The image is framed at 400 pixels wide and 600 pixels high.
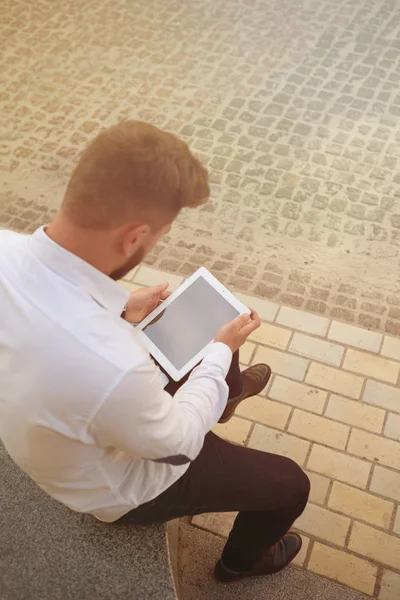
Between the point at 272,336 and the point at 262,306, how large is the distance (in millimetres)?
223

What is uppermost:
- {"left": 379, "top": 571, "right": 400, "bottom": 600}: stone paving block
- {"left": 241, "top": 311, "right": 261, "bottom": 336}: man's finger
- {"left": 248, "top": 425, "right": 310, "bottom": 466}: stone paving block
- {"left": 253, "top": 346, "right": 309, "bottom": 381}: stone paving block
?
{"left": 241, "top": 311, "right": 261, "bottom": 336}: man's finger

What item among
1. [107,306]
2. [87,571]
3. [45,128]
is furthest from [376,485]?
[45,128]

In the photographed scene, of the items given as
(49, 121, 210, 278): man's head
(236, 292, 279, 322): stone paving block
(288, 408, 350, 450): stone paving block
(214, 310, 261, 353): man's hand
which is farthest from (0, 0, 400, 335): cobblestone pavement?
(49, 121, 210, 278): man's head

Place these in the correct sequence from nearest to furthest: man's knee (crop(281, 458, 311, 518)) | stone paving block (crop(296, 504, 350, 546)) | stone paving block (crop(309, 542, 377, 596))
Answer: man's knee (crop(281, 458, 311, 518)) < stone paving block (crop(309, 542, 377, 596)) < stone paving block (crop(296, 504, 350, 546))

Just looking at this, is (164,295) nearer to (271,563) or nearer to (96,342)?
(96,342)

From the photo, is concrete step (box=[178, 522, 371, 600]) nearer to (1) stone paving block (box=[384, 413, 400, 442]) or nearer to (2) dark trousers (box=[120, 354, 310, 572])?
(2) dark trousers (box=[120, 354, 310, 572])

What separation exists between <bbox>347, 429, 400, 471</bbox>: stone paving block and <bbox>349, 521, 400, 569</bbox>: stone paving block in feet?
1.11

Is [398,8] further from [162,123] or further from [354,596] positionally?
[354,596]

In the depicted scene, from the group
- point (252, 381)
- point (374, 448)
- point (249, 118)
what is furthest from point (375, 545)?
point (249, 118)

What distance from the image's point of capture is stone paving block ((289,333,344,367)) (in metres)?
3.14

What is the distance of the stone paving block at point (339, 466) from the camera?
107 inches

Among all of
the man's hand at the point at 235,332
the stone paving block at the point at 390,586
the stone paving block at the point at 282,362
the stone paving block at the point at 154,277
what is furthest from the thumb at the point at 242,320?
the stone paving block at the point at 154,277

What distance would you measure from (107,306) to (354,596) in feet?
5.65

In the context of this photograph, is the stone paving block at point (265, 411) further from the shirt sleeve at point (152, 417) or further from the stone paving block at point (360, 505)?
the shirt sleeve at point (152, 417)
